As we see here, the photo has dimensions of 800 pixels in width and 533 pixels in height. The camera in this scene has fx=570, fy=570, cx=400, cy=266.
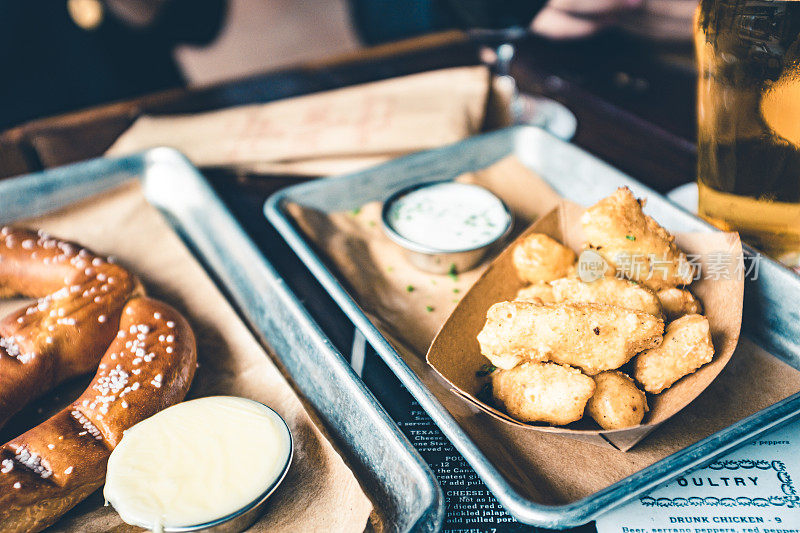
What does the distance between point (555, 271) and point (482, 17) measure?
1.15 m

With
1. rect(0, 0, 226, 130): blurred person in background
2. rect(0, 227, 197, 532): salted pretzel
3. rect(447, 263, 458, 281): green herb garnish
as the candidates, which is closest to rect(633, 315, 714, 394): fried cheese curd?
rect(447, 263, 458, 281): green herb garnish

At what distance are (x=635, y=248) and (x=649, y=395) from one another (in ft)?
1.07

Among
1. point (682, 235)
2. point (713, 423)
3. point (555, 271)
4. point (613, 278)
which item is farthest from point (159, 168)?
point (713, 423)

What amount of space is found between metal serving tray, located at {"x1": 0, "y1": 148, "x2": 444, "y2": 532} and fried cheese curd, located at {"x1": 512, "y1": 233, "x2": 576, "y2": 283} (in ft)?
1.63

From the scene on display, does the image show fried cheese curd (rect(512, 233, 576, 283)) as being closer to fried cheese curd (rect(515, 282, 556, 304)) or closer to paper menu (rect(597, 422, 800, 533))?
fried cheese curd (rect(515, 282, 556, 304))

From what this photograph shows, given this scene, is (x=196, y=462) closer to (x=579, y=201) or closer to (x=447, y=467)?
(x=447, y=467)

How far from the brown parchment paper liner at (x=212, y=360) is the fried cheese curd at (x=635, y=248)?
742 mm

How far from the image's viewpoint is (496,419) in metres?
1.12

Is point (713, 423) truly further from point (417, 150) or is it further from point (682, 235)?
point (417, 150)

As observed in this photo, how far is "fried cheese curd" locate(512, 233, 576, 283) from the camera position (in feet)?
4.37

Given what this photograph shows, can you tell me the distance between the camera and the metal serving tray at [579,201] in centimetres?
92

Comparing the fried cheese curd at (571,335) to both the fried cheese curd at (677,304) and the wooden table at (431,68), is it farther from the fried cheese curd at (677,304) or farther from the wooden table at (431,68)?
the wooden table at (431,68)

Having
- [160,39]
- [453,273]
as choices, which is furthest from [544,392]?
[160,39]

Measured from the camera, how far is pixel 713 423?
112 cm
